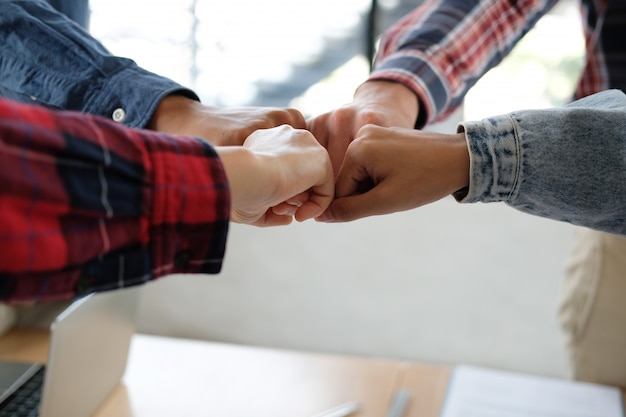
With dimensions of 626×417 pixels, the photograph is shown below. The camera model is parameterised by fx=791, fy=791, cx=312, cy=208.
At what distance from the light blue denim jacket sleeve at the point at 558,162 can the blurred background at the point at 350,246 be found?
4.24ft

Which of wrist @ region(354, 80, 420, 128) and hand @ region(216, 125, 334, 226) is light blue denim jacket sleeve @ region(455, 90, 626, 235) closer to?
hand @ region(216, 125, 334, 226)

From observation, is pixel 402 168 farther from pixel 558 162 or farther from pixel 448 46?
pixel 448 46

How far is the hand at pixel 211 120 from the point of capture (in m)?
1.01

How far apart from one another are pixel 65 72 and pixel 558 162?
642 millimetres

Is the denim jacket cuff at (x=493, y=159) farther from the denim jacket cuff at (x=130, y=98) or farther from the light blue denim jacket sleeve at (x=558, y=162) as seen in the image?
the denim jacket cuff at (x=130, y=98)

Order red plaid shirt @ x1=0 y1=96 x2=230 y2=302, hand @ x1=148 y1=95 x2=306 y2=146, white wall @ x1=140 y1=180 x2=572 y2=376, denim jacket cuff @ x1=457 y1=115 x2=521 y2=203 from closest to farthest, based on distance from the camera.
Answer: red plaid shirt @ x1=0 y1=96 x2=230 y2=302 < denim jacket cuff @ x1=457 y1=115 x2=521 y2=203 < hand @ x1=148 y1=95 x2=306 y2=146 < white wall @ x1=140 y1=180 x2=572 y2=376

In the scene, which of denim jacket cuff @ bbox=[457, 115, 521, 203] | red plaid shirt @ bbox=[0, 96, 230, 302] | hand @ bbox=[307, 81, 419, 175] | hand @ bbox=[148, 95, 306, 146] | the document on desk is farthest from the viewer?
the document on desk

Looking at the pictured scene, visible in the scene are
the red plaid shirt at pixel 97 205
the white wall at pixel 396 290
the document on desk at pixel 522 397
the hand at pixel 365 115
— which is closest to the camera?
the red plaid shirt at pixel 97 205

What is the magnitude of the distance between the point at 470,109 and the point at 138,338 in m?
1.24

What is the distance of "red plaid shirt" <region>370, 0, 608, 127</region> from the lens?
125cm

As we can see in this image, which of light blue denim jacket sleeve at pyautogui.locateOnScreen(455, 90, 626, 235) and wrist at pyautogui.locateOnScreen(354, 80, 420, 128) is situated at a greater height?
light blue denim jacket sleeve at pyautogui.locateOnScreen(455, 90, 626, 235)

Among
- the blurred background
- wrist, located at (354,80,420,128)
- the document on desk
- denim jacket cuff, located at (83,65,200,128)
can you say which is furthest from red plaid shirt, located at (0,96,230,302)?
the blurred background

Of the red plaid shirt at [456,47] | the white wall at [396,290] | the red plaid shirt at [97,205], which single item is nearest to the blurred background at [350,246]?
the white wall at [396,290]

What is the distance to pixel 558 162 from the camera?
82 cm
